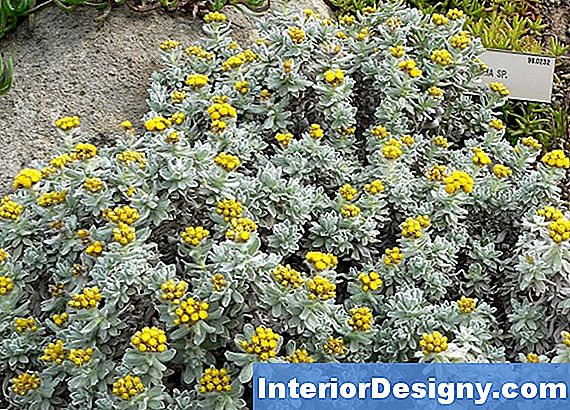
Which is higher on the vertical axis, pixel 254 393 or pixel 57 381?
pixel 254 393

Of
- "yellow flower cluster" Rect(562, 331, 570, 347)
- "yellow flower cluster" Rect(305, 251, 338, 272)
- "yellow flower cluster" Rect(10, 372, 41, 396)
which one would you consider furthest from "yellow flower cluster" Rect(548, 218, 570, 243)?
"yellow flower cluster" Rect(10, 372, 41, 396)

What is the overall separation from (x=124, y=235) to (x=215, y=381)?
0.42 metres

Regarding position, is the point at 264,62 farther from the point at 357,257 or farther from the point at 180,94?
the point at 357,257

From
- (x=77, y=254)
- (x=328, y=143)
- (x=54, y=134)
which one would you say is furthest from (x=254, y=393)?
(x=54, y=134)

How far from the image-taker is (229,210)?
2.09 meters

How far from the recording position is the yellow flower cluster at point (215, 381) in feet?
6.31

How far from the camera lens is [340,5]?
3697 millimetres

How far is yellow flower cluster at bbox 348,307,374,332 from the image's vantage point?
81.7 inches

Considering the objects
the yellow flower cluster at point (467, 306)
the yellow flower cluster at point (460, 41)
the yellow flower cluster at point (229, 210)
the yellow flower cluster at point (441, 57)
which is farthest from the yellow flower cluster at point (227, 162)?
the yellow flower cluster at point (460, 41)

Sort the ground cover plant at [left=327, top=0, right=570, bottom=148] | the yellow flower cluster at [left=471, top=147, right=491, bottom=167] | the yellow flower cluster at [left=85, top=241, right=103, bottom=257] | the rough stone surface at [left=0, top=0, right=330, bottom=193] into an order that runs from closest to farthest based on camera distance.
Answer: the yellow flower cluster at [left=85, top=241, right=103, bottom=257] < the yellow flower cluster at [left=471, top=147, right=491, bottom=167] < the rough stone surface at [left=0, top=0, right=330, bottom=193] < the ground cover plant at [left=327, top=0, right=570, bottom=148]

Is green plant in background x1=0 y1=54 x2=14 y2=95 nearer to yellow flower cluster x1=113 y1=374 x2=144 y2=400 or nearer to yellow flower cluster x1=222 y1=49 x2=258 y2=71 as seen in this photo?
yellow flower cluster x1=222 y1=49 x2=258 y2=71

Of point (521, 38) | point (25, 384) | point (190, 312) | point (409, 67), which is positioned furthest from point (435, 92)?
point (25, 384)

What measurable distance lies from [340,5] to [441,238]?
170 cm

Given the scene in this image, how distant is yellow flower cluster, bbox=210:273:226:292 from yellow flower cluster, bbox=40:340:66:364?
431 mm
